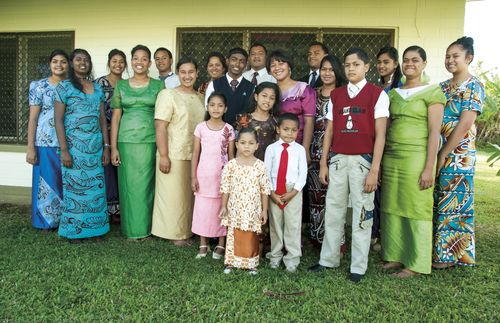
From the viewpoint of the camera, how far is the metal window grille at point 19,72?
5863 mm

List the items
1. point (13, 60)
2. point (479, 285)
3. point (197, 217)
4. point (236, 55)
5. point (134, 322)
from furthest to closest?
point (13, 60)
point (236, 55)
point (197, 217)
point (479, 285)
point (134, 322)

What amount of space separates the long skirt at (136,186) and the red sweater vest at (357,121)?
1823mm

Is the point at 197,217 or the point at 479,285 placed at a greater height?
the point at 197,217

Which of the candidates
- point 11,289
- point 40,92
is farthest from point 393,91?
point 40,92

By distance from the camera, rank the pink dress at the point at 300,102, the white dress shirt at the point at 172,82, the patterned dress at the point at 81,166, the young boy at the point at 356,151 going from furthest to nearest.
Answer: the white dress shirt at the point at 172,82 < the patterned dress at the point at 81,166 < the pink dress at the point at 300,102 < the young boy at the point at 356,151

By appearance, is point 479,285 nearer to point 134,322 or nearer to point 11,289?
point 134,322

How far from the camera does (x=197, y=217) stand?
3.54 m

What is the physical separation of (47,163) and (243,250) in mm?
2420

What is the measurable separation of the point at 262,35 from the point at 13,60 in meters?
3.70

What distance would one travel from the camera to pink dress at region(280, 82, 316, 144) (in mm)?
3391

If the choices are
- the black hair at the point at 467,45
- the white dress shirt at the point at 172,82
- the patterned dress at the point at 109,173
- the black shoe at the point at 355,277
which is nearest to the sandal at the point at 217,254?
the black shoe at the point at 355,277

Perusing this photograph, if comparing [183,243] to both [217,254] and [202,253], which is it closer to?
[202,253]

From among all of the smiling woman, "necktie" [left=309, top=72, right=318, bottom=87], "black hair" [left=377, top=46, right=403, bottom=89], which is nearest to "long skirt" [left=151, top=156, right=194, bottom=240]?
the smiling woman

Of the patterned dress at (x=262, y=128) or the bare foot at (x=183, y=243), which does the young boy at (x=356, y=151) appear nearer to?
the patterned dress at (x=262, y=128)
